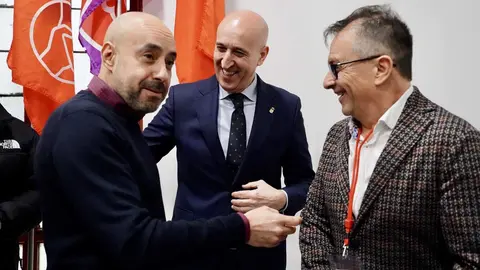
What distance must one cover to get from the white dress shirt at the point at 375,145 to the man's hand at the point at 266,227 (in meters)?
0.23

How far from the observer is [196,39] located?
323cm

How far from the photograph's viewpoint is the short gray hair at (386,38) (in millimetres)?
1661

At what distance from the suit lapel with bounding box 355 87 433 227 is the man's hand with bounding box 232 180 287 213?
59cm

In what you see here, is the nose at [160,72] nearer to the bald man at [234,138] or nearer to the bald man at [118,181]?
the bald man at [118,181]

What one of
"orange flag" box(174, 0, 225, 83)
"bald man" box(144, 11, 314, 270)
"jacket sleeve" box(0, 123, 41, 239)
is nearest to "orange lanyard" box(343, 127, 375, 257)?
"bald man" box(144, 11, 314, 270)

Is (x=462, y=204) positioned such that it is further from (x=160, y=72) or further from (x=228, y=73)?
(x=228, y=73)

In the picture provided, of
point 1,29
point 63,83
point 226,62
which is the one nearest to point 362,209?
point 226,62

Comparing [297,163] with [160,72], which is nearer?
[160,72]

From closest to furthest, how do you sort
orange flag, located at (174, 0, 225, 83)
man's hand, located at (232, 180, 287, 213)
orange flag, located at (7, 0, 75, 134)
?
1. man's hand, located at (232, 180, 287, 213)
2. orange flag, located at (7, 0, 75, 134)
3. orange flag, located at (174, 0, 225, 83)

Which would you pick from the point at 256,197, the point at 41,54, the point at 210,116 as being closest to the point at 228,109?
the point at 210,116

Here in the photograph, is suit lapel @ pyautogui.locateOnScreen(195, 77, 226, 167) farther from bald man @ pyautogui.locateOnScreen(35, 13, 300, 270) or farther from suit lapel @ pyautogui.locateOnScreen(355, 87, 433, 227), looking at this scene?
suit lapel @ pyautogui.locateOnScreen(355, 87, 433, 227)

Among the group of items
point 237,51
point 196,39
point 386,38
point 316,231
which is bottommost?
point 316,231

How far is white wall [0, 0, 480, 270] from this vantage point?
358 cm

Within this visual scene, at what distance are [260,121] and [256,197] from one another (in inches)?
14.4
